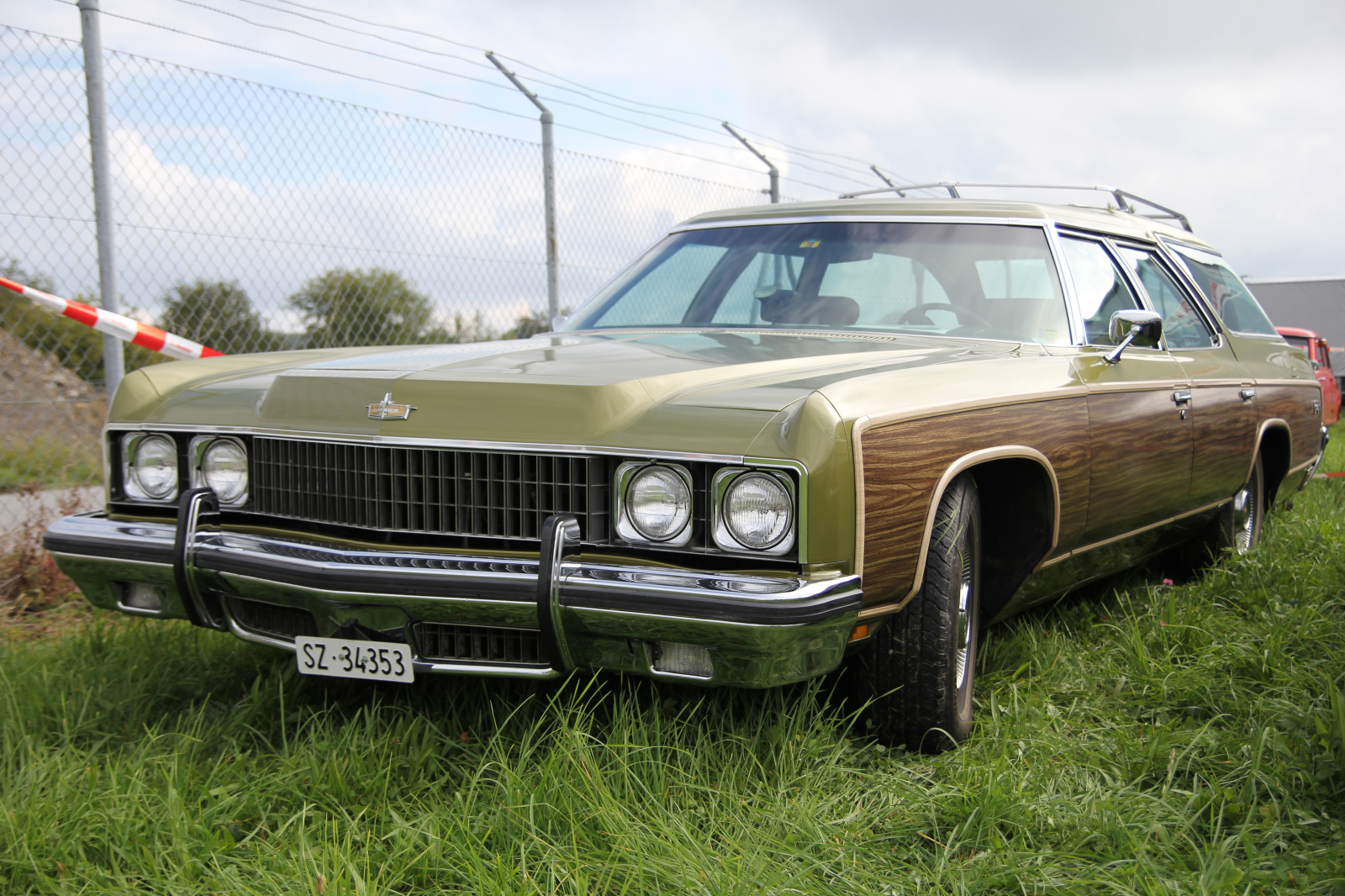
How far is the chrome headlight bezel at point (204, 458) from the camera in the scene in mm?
2795

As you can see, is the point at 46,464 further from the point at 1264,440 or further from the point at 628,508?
the point at 1264,440

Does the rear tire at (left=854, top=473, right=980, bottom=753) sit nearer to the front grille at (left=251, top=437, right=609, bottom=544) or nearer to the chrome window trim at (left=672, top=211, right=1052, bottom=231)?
the front grille at (left=251, top=437, right=609, bottom=544)

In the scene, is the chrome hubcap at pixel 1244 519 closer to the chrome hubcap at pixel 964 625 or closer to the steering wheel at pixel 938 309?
the steering wheel at pixel 938 309

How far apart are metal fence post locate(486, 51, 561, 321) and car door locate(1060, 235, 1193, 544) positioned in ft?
11.0

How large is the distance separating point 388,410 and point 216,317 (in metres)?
3.30

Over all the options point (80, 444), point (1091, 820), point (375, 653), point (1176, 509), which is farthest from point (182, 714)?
point (1176, 509)

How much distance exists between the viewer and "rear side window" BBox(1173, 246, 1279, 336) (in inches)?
190

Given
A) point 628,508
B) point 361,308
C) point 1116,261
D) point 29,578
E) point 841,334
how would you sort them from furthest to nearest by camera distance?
point 361,308 → point 29,578 → point 1116,261 → point 841,334 → point 628,508

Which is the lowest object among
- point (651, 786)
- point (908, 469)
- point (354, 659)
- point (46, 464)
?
point (651, 786)

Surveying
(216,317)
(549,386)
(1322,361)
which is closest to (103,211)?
(216,317)

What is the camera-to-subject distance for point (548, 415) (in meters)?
2.33

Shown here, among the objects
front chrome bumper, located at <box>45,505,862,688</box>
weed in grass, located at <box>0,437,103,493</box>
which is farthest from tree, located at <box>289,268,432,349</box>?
front chrome bumper, located at <box>45,505,862,688</box>

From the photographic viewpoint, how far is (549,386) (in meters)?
2.37

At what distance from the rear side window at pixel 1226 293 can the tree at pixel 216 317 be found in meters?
4.34
